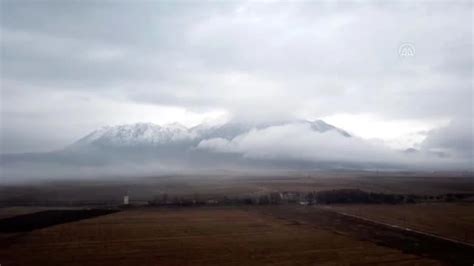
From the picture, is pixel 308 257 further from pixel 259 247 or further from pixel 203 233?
pixel 203 233

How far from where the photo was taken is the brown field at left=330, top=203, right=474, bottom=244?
46.5m

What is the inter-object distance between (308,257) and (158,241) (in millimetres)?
13190

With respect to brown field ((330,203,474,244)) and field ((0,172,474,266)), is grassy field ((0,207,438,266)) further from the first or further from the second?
brown field ((330,203,474,244))

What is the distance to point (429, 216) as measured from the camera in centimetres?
5791

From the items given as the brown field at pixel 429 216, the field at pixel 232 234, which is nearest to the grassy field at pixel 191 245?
the field at pixel 232 234

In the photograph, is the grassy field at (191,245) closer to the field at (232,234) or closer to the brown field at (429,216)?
the field at (232,234)

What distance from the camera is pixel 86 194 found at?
3408 inches

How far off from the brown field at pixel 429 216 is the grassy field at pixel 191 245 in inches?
473

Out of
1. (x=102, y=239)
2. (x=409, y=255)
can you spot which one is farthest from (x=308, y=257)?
(x=102, y=239)

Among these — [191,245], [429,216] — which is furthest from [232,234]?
[429,216]

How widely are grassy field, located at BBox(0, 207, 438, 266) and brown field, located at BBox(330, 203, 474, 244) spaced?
1201cm

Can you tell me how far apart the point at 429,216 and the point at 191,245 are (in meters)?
35.4

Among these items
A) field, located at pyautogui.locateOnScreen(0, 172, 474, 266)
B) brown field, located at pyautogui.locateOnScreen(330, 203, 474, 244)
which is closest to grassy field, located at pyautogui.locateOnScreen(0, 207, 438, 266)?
field, located at pyautogui.locateOnScreen(0, 172, 474, 266)

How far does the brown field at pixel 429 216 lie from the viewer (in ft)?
153
